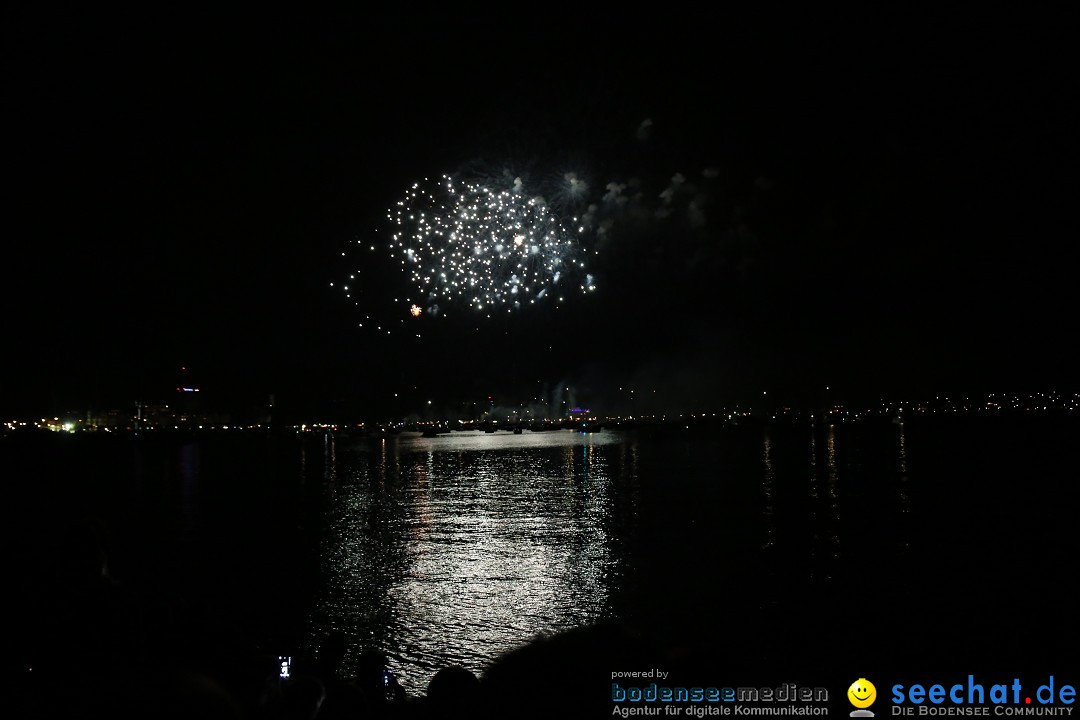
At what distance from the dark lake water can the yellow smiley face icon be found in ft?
1.48

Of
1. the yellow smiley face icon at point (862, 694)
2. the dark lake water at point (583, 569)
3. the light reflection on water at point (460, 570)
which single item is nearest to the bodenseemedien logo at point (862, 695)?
the yellow smiley face icon at point (862, 694)

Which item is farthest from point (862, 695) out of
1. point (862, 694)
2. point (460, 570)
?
point (460, 570)

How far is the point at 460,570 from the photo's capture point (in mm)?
15336

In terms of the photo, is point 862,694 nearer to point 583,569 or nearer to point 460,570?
point 583,569

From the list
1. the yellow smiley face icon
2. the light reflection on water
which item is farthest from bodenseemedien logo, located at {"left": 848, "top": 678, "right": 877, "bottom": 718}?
the light reflection on water

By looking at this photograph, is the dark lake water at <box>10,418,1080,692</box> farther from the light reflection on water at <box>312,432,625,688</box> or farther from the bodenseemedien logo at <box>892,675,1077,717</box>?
the bodenseemedien logo at <box>892,675,1077,717</box>

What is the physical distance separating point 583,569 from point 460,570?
7.70 ft

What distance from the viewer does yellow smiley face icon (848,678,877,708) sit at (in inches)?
121

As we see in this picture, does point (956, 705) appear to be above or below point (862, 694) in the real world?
below

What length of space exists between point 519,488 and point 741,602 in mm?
20846

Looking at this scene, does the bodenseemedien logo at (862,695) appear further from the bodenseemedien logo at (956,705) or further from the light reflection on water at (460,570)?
the light reflection on water at (460,570)

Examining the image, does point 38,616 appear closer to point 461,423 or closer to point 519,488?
point 519,488

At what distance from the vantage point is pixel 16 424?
137 metres

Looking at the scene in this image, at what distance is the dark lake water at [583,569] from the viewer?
934 cm
